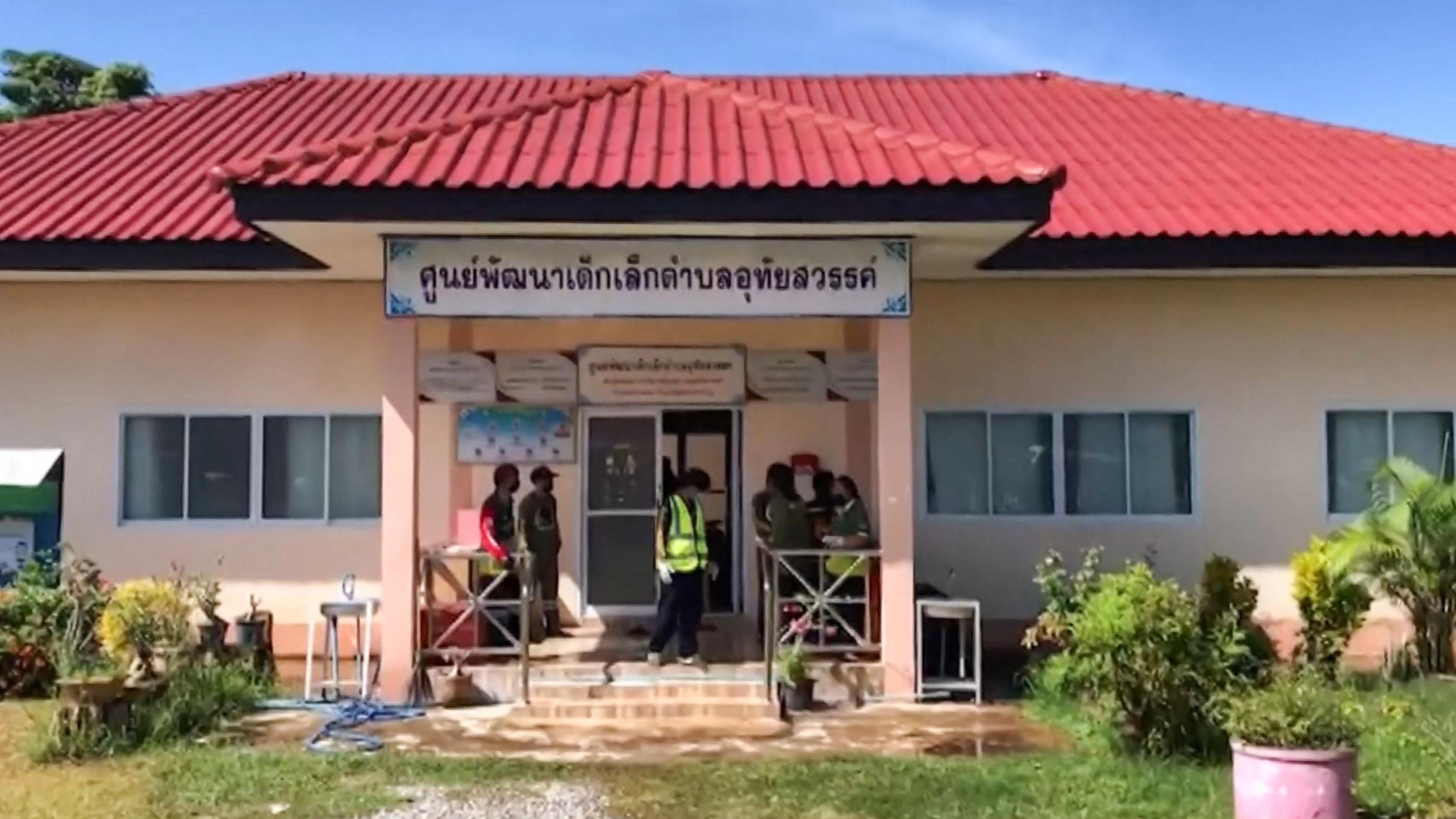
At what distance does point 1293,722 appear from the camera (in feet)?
21.8

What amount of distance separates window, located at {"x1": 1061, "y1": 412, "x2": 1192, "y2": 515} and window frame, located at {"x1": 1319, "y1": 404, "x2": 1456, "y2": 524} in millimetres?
1116

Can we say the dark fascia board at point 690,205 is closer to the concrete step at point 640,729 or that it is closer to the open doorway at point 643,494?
the concrete step at point 640,729

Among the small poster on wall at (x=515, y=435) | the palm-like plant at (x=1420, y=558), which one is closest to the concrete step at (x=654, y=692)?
the small poster on wall at (x=515, y=435)

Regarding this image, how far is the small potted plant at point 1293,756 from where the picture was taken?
6.49 m

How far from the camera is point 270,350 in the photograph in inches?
475

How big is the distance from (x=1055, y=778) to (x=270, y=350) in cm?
760

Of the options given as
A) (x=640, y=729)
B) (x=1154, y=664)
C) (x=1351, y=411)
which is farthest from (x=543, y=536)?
(x=1351, y=411)

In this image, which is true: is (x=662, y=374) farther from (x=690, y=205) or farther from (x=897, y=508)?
(x=690, y=205)

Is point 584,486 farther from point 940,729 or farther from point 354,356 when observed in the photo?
point 940,729

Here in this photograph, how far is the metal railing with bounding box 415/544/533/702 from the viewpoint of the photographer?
9805 mm

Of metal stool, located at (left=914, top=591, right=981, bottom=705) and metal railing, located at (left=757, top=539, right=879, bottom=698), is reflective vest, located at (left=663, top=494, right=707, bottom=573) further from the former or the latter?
metal stool, located at (left=914, top=591, right=981, bottom=705)

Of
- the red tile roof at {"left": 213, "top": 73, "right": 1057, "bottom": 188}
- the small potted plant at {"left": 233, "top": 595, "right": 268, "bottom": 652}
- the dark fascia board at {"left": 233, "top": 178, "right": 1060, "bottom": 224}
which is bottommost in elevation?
the small potted plant at {"left": 233, "top": 595, "right": 268, "bottom": 652}

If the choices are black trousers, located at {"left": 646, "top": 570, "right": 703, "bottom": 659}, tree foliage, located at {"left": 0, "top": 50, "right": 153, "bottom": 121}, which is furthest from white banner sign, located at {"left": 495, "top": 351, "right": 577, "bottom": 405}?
tree foliage, located at {"left": 0, "top": 50, "right": 153, "bottom": 121}

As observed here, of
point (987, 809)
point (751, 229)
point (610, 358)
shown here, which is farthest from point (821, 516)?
point (987, 809)
